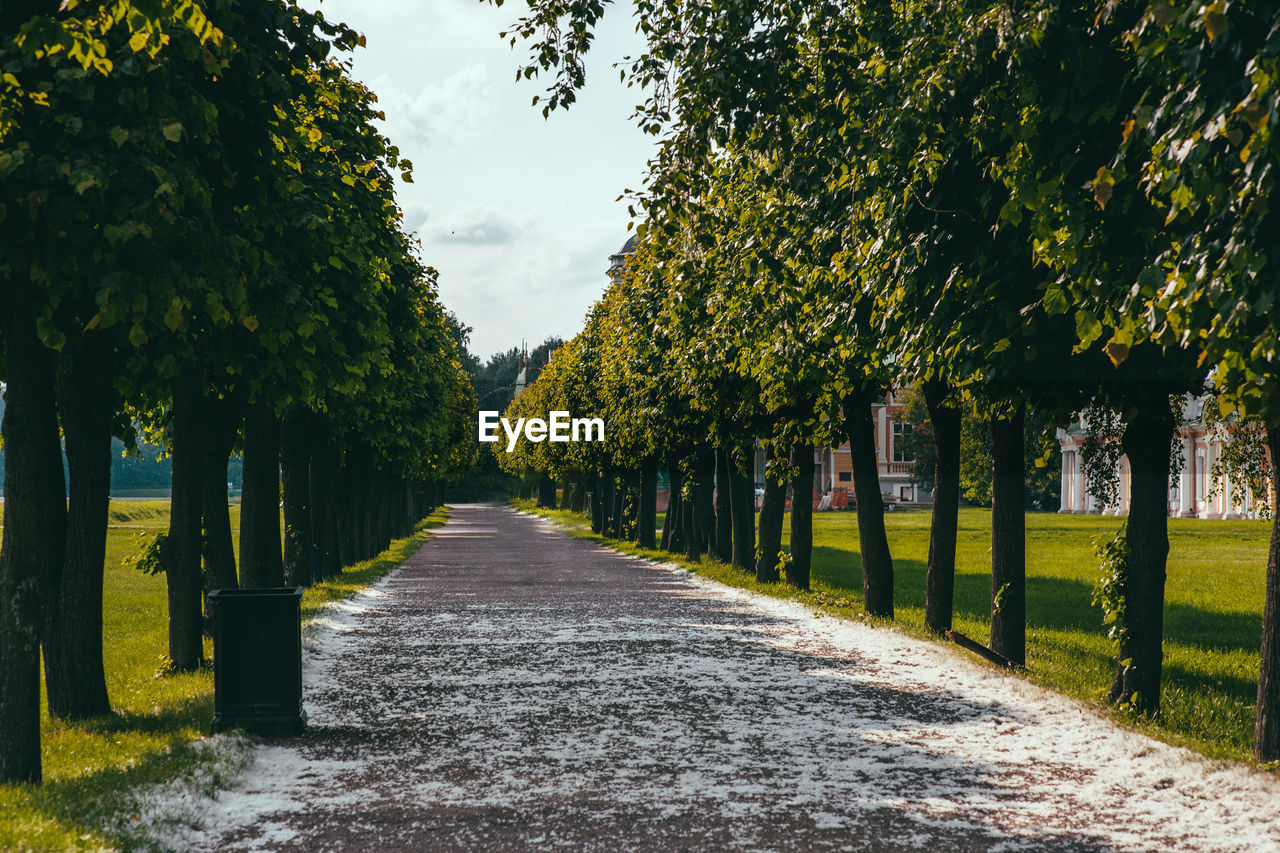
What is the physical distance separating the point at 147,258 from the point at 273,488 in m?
10.1

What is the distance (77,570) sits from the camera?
396 inches

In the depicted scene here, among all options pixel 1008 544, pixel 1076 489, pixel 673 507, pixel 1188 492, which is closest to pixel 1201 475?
pixel 1188 492

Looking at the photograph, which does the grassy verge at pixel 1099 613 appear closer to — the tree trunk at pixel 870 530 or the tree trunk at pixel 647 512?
the tree trunk at pixel 870 530

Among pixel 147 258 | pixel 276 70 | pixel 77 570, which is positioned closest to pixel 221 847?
pixel 147 258

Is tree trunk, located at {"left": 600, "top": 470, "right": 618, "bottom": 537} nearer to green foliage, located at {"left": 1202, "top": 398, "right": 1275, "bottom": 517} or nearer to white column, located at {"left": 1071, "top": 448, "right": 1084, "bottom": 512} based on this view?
green foliage, located at {"left": 1202, "top": 398, "right": 1275, "bottom": 517}

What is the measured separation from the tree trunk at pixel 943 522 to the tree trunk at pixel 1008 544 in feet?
5.51

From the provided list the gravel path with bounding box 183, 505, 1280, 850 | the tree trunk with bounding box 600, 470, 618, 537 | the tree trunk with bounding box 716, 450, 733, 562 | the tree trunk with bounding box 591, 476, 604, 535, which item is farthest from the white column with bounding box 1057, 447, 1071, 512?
the gravel path with bounding box 183, 505, 1280, 850

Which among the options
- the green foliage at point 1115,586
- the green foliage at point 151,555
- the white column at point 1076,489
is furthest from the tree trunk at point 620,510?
the white column at point 1076,489

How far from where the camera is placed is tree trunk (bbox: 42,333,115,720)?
9555 mm

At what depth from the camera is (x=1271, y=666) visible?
8.48m

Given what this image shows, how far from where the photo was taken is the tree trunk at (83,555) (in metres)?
9.55

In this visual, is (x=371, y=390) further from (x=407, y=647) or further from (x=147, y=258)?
(x=147, y=258)

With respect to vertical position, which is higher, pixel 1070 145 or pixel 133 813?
pixel 1070 145

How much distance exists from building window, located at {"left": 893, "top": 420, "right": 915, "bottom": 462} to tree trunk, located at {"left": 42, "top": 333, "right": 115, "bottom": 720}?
82314mm
